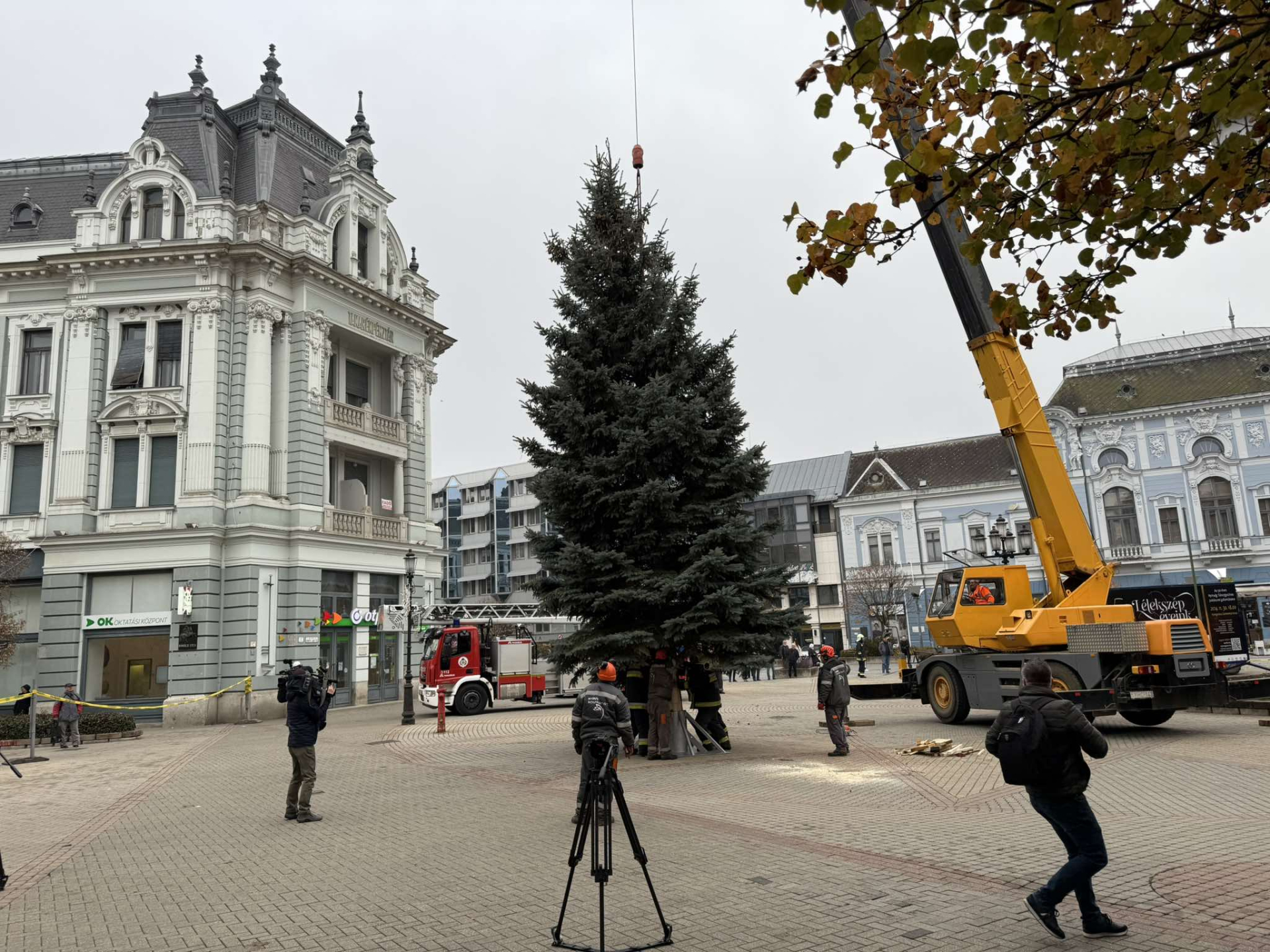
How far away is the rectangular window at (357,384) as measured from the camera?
108 feet

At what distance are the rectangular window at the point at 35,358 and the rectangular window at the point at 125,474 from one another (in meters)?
3.79

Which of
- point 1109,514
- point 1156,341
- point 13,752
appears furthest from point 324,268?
point 1156,341

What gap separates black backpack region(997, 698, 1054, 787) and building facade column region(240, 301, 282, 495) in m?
25.7

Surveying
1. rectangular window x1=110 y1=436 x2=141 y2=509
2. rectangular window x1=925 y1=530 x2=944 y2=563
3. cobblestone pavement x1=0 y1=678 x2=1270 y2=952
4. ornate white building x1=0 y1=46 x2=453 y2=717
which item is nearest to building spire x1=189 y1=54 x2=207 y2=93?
ornate white building x1=0 y1=46 x2=453 y2=717

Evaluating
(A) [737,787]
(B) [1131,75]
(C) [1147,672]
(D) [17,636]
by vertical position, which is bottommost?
(A) [737,787]

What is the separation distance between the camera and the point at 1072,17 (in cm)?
415

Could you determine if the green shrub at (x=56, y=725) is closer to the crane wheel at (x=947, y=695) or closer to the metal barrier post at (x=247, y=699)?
the metal barrier post at (x=247, y=699)

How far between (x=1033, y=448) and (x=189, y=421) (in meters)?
23.8

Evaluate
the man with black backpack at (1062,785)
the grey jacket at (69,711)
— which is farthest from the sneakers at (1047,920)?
the grey jacket at (69,711)

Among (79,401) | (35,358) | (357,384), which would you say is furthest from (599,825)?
(35,358)

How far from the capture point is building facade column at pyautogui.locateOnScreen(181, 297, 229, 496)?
27109 millimetres

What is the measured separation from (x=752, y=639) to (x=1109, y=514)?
41268 millimetres

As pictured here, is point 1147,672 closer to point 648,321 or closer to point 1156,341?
point 648,321

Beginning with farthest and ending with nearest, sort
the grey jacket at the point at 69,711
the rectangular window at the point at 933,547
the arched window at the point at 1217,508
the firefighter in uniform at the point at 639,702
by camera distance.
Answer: the rectangular window at the point at 933,547 → the arched window at the point at 1217,508 → the grey jacket at the point at 69,711 → the firefighter in uniform at the point at 639,702
